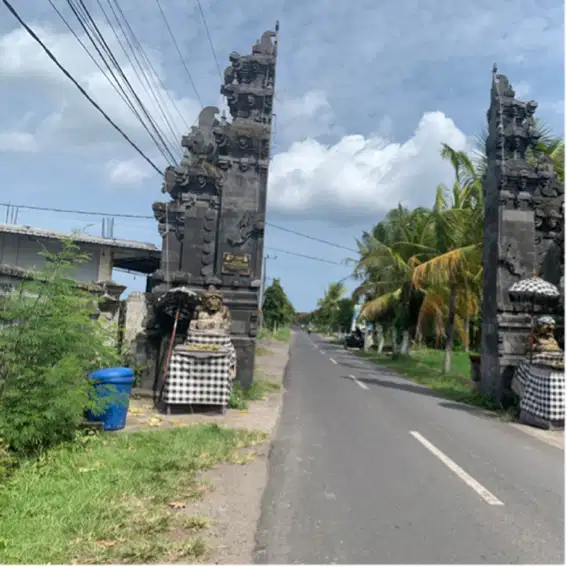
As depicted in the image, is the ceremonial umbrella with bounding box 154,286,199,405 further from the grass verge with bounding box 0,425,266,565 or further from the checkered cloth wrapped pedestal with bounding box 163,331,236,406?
the grass verge with bounding box 0,425,266,565

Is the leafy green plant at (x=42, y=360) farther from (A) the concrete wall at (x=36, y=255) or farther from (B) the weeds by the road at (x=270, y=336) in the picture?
(B) the weeds by the road at (x=270, y=336)

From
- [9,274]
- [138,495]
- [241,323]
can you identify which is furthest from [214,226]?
[138,495]

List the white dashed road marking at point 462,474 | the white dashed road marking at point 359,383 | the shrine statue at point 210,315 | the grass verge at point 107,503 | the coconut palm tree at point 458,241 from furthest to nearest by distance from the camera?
the coconut palm tree at point 458,241, the white dashed road marking at point 359,383, the shrine statue at point 210,315, the white dashed road marking at point 462,474, the grass verge at point 107,503

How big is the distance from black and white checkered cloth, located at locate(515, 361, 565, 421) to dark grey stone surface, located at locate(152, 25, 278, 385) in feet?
19.9

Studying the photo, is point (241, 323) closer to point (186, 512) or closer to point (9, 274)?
point (9, 274)

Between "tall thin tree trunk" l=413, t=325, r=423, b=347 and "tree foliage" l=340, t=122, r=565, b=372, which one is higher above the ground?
"tree foliage" l=340, t=122, r=565, b=372

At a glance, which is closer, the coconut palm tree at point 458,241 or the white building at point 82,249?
the coconut palm tree at point 458,241

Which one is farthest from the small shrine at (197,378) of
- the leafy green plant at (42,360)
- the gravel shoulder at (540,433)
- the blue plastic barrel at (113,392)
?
the gravel shoulder at (540,433)

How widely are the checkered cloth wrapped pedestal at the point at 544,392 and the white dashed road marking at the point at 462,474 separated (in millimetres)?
3008

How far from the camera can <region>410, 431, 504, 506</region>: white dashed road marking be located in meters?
5.62

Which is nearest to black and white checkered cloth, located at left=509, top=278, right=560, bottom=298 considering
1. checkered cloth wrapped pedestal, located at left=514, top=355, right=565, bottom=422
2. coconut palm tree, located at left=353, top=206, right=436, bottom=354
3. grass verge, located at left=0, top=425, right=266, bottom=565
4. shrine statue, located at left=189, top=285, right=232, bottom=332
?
checkered cloth wrapped pedestal, located at left=514, top=355, right=565, bottom=422

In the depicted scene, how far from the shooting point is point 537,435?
9625 millimetres

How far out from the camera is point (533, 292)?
12117mm

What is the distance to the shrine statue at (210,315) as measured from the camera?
11297mm
